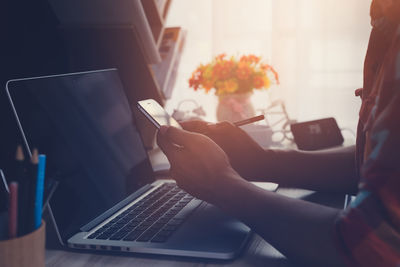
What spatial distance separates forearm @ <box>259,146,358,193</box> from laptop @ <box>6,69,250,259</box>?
227 mm

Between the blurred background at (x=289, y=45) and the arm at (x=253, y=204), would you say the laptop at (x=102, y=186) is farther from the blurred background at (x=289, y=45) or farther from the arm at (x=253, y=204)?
the blurred background at (x=289, y=45)

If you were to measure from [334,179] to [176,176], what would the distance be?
0.36 metres

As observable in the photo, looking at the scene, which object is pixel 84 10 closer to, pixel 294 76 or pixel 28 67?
pixel 28 67

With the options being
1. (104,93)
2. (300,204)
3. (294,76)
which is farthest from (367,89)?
(294,76)

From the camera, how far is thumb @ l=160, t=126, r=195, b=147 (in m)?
0.64

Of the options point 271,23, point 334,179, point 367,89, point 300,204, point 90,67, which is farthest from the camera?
point 271,23

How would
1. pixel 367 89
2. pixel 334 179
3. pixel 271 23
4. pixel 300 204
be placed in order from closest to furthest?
pixel 300 204 < pixel 367 89 < pixel 334 179 < pixel 271 23

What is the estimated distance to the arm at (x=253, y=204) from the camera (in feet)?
1.58

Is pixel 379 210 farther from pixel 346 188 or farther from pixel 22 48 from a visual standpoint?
pixel 22 48

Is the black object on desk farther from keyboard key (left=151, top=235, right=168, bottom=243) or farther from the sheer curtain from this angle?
the sheer curtain

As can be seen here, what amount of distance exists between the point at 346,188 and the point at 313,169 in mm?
77

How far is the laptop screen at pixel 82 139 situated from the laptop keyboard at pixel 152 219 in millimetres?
52

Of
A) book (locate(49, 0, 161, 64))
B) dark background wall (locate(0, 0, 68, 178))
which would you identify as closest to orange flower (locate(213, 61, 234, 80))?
book (locate(49, 0, 161, 64))

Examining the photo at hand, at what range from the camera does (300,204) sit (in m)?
0.53
